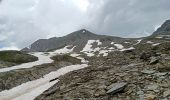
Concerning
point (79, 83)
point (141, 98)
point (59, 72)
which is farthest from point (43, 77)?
point (141, 98)

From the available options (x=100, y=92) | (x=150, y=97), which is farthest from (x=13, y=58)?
(x=150, y=97)

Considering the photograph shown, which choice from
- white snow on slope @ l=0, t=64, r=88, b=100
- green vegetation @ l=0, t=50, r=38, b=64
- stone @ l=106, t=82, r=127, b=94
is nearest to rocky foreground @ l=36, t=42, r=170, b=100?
stone @ l=106, t=82, r=127, b=94

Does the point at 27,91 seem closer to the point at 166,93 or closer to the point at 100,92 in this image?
the point at 100,92

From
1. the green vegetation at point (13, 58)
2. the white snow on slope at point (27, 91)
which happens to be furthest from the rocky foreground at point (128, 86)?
the green vegetation at point (13, 58)

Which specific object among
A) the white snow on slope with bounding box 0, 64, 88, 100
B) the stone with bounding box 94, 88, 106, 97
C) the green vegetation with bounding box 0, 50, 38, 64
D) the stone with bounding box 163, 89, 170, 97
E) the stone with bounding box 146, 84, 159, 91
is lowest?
the white snow on slope with bounding box 0, 64, 88, 100

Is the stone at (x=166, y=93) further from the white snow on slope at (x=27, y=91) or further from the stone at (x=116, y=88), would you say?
the white snow on slope at (x=27, y=91)

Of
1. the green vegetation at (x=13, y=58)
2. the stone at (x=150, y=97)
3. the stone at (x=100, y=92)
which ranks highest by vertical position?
the green vegetation at (x=13, y=58)

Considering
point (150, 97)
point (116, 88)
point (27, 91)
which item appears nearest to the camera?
point (150, 97)

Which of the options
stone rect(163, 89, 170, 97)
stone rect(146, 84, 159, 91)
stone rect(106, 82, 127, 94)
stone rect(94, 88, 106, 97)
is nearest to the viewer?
stone rect(163, 89, 170, 97)

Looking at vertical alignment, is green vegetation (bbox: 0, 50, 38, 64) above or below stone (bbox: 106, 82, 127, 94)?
above

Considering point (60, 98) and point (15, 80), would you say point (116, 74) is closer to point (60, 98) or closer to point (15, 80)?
point (60, 98)

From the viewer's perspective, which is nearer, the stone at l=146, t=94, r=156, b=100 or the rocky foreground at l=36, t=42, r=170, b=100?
the stone at l=146, t=94, r=156, b=100

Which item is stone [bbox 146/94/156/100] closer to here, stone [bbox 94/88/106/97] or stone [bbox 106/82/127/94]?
stone [bbox 106/82/127/94]

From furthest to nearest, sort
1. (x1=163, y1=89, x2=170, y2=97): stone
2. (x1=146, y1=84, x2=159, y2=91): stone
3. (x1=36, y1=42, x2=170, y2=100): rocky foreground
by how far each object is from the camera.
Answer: (x1=146, y1=84, x2=159, y2=91): stone, (x1=36, y1=42, x2=170, y2=100): rocky foreground, (x1=163, y1=89, x2=170, y2=97): stone
